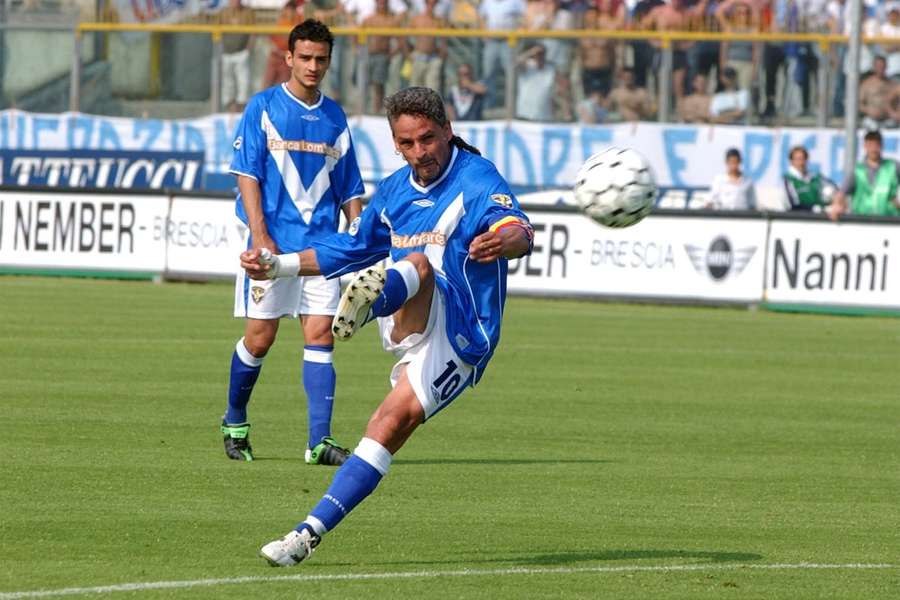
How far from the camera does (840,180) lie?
28125mm

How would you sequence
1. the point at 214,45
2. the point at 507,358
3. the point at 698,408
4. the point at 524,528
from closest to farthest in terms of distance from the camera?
the point at 524,528 < the point at 698,408 < the point at 507,358 < the point at 214,45

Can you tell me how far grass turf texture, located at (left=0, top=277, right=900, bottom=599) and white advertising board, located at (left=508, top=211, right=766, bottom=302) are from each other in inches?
160

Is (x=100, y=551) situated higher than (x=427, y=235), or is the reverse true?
(x=427, y=235)

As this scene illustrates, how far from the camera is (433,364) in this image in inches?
294

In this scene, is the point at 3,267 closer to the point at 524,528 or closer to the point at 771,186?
the point at 771,186

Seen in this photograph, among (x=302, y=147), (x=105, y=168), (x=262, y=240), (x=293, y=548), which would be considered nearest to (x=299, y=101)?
(x=302, y=147)

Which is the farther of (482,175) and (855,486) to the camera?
(855,486)

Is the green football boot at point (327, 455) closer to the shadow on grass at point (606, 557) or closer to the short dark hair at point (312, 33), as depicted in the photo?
the short dark hair at point (312, 33)

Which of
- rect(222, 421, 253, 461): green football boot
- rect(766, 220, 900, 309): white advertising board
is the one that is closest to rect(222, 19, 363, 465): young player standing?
rect(222, 421, 253, 461): green football boot

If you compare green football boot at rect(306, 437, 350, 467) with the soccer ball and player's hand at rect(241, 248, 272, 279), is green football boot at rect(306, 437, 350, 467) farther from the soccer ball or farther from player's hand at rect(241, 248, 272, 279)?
the soccer ball

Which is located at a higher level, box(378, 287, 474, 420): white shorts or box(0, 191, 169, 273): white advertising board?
box(378, 287, 474, 420): white shorts

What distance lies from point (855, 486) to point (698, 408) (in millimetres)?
3606

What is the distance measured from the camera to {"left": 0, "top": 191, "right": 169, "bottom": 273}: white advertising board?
80.3 ft

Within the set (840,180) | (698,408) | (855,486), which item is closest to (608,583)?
(855,486)
